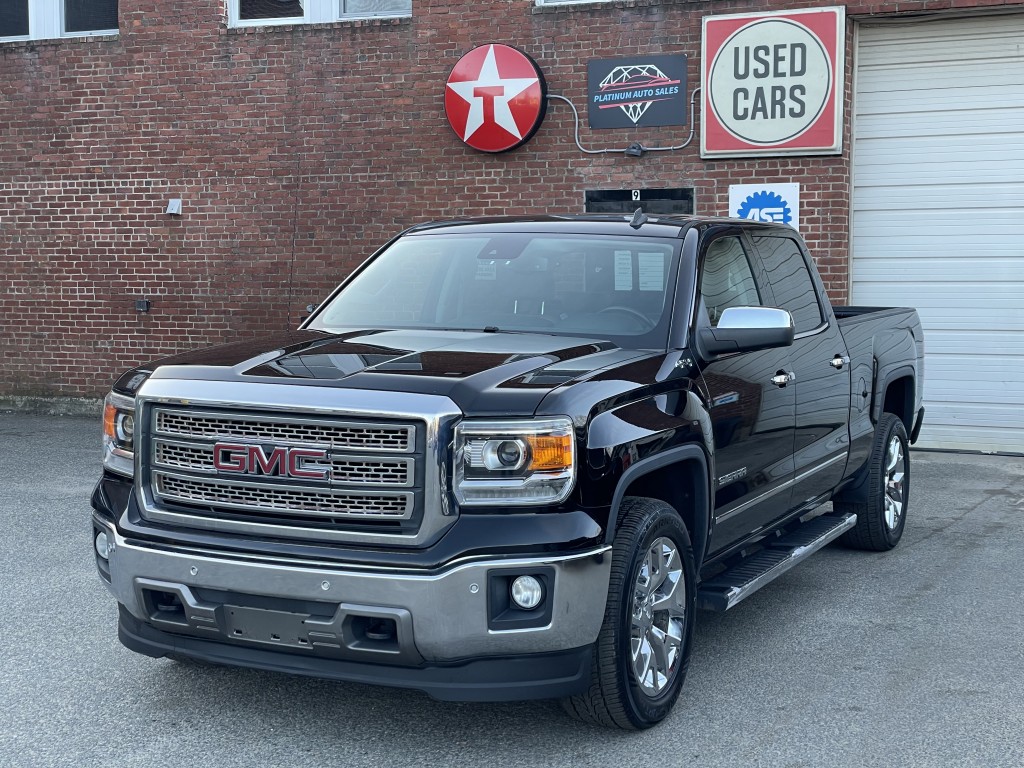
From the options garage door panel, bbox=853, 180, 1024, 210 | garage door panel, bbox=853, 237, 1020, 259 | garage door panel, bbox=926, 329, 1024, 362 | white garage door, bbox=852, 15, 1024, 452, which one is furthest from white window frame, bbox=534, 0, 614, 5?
garage door panel, bbox=926, 329, 1024, 362

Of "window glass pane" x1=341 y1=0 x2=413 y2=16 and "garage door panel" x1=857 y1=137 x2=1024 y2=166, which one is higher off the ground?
"window glass pane" x1=341 y1=0 x2=413 y2=16

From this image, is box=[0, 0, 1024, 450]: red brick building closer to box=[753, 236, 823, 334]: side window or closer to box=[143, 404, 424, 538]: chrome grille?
box=[753, 236, 823, 334]: side window

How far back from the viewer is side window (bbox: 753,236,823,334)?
601 centimetres

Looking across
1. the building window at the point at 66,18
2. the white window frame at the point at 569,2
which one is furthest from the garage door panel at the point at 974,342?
the building window at the point at 66,18

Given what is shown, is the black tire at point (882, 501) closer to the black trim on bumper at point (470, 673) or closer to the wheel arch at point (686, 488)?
the wheel arch at point (686, 488)

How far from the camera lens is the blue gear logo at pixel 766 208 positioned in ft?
37.1

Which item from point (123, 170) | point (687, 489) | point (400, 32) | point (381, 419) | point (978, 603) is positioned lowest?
point (978, 603)

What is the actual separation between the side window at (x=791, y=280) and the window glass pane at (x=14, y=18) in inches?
416

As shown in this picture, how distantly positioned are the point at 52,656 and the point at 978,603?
14.1 ft

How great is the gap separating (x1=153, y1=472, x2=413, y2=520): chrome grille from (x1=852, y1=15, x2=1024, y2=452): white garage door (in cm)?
861

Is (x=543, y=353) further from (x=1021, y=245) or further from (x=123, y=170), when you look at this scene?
(x=123, y=170)

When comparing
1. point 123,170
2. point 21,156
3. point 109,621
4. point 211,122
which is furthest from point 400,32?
point 109,621

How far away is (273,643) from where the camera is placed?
3893 millimetres

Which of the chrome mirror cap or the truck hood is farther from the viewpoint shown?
the chrome mirror cap
